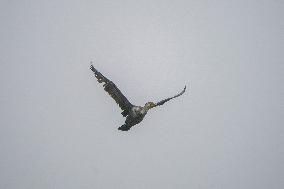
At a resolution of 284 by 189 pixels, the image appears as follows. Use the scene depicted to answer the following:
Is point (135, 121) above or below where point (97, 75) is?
below

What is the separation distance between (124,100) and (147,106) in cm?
140

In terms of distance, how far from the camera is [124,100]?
28.0 metres

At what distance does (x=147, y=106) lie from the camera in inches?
1080

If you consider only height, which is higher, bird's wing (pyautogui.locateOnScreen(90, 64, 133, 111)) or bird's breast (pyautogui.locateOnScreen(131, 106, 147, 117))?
bird's wing (pyautogui.locateOnScreen(90, 64, 133, 111))

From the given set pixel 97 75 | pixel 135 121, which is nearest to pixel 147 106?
pixel 135 121

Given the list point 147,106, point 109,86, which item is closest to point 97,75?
point 109,86

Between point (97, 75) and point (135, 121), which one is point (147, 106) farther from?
point (97, 75)

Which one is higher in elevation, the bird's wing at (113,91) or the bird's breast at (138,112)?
the bird's wing at (113,91)

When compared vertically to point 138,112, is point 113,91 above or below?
above

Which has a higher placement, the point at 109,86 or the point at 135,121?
the point at 109,86

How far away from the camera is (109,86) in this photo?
27.4 m

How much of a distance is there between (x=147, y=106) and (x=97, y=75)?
3.20 metres

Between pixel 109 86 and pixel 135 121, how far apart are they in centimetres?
242

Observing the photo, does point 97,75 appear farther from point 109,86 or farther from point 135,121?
point 135,121
